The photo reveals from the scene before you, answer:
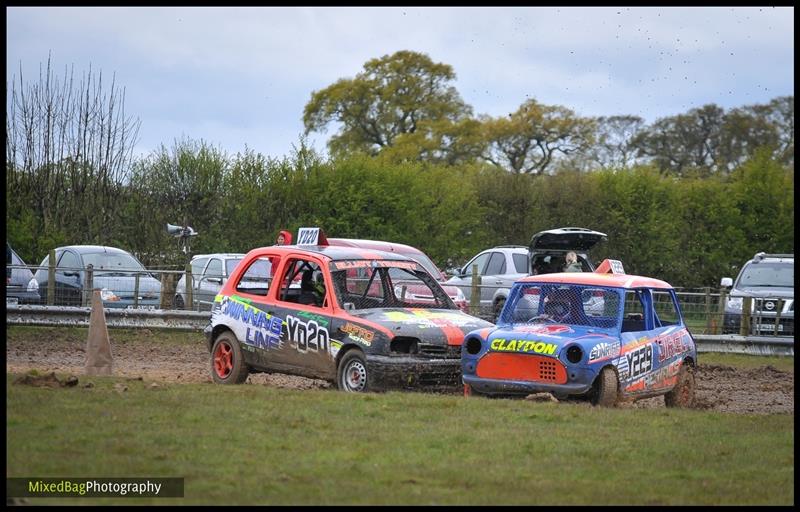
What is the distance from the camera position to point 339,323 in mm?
14305

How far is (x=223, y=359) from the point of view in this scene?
1562 cm

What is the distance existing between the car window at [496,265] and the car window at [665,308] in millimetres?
11618

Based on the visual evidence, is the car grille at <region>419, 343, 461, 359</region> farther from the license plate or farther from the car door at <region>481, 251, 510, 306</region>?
the car door at <region>481, 251, 510, 306</region>

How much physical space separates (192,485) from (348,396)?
469cm

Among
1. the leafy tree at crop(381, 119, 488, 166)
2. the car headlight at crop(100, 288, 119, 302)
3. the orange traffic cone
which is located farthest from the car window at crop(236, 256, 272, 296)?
the leafy tree at crop(381, 119, 488, 166)

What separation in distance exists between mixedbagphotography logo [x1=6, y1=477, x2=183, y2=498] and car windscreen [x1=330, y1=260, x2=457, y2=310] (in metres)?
6.47

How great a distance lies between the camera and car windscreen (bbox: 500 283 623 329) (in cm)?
1398

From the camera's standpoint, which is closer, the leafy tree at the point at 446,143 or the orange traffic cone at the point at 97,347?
the orange traffic cone at the point at 97,347

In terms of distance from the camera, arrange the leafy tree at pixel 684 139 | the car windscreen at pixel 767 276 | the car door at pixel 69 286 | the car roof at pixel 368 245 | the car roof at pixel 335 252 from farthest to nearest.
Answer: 1. the leafy tree at pixel 684 139
2. the car windscreen at pixel 767 276
3. the car door at pixel 69 286
4. the car roof at pixel 368 245
5. the car roof at pixel 335 252

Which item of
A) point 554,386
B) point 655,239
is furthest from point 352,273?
point 655,239

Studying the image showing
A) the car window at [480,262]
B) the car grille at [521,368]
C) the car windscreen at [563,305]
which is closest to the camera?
the car grille at [521,368]

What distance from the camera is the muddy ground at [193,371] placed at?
15820 millimetres

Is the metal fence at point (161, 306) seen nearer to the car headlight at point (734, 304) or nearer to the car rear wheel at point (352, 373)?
the car headlight at point (734, 304)

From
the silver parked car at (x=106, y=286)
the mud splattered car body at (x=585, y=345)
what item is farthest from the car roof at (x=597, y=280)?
the silver parked car at (x=106, y=286)
